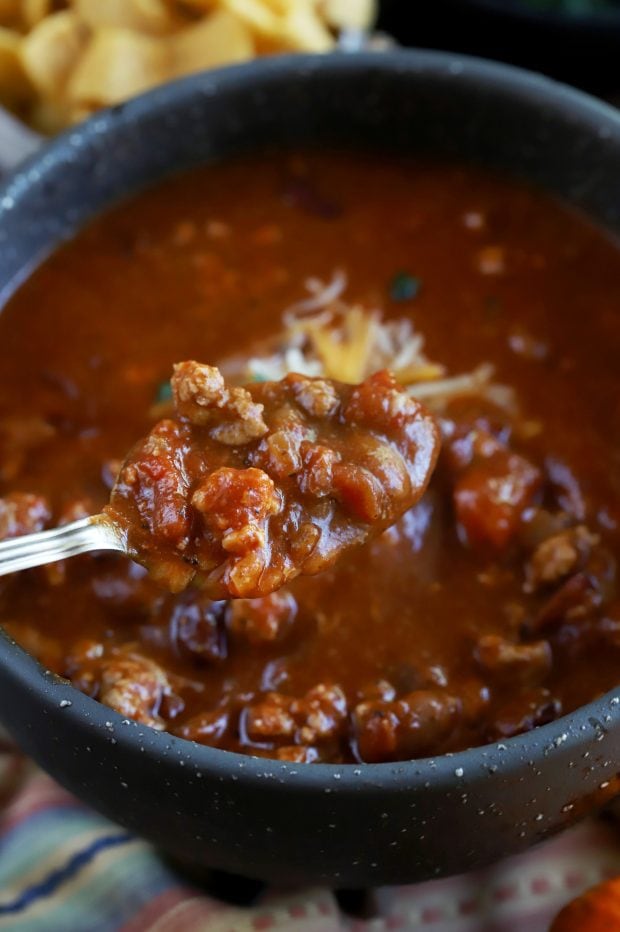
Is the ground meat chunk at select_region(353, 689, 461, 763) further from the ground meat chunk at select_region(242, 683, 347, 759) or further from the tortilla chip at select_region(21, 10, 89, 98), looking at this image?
the tortilla chip at select_region(21, 10, 89, 98)

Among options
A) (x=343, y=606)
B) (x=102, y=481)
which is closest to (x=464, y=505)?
(x=343, y=606)

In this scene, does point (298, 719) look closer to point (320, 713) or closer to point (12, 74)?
point (320, 713)

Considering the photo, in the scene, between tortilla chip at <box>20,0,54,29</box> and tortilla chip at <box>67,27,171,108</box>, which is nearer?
tortilla chip at <box>67,27,171,108</box>

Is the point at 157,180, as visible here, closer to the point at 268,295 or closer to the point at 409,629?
the point at 268,295

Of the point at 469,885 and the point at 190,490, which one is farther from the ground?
the point at 190,490

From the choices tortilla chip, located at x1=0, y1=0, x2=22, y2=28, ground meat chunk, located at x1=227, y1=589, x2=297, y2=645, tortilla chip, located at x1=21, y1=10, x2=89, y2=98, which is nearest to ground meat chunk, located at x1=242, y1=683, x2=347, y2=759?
ground meat chunk, located at x1=227, y1=589, x2=297, y2=645

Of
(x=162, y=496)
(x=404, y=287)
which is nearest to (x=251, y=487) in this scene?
(x=162, y=496)
